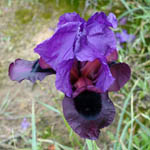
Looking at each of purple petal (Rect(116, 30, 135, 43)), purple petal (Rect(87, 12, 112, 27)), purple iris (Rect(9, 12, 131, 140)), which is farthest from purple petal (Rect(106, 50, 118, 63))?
purple petal (Rect(116, 30, 135, 43))

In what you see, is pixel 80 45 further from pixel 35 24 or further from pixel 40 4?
pixel 40 4

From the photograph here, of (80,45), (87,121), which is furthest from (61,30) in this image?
(87,121)

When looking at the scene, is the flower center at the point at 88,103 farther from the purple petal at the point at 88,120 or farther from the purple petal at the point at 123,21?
the purple petal at the point at 123,21

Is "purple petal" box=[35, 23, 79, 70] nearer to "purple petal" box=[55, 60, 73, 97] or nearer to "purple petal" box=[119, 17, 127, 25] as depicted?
"purple petal" box=[55, 60, 73, 97]

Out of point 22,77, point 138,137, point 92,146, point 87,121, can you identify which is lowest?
point 138,137

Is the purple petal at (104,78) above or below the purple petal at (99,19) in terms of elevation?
below

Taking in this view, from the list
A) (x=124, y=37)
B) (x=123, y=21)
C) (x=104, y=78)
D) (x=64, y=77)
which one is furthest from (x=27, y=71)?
(x=123, y=21)

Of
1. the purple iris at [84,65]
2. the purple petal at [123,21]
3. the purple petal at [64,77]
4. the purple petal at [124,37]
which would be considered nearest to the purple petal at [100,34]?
the purple iris at [84,65]
